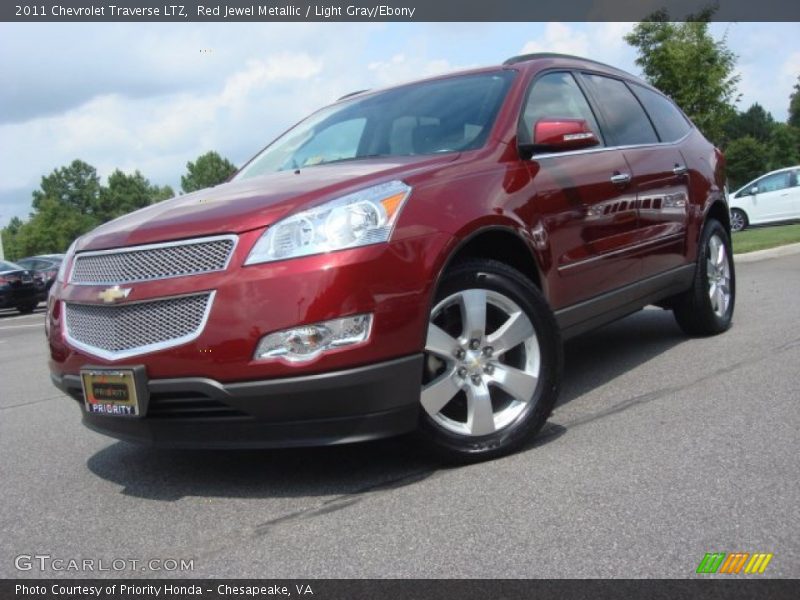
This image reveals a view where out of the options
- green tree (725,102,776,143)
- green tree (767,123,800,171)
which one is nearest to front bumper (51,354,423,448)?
green tree (767,123,800,171)

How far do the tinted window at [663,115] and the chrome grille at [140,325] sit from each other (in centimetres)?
360

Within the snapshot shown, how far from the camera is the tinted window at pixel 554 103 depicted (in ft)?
13.3

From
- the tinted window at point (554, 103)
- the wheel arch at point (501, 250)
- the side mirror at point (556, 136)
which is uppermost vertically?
the tinted window at point (554, 103)

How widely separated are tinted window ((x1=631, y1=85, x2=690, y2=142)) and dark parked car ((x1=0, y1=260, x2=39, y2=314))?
16.6 m

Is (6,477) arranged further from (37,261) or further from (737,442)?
(37,261)

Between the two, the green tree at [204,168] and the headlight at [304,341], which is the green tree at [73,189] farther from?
the headlight at [304,341]

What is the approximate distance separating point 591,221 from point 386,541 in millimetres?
2200

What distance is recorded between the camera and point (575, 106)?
4.55 meters

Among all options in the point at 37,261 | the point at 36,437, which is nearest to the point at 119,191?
the point at 37,261

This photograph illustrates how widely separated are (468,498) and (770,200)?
784 inches

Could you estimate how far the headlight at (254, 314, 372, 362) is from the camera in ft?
9.51

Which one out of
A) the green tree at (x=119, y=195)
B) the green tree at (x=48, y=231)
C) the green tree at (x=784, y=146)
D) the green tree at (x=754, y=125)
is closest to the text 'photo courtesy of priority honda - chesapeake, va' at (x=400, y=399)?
the green tree at (x=784, y=146)

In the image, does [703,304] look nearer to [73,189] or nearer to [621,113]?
[621,113]

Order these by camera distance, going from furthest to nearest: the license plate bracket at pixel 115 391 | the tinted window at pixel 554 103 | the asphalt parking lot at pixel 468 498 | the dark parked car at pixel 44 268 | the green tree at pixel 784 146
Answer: the green tree at pixel 784 146 < the dark parked car at pixel 44 268 < the tinted window at pixel 554 103 < the license plate bracket at pixel 115 391 < the asphalt parking lot at pixel 468 498
